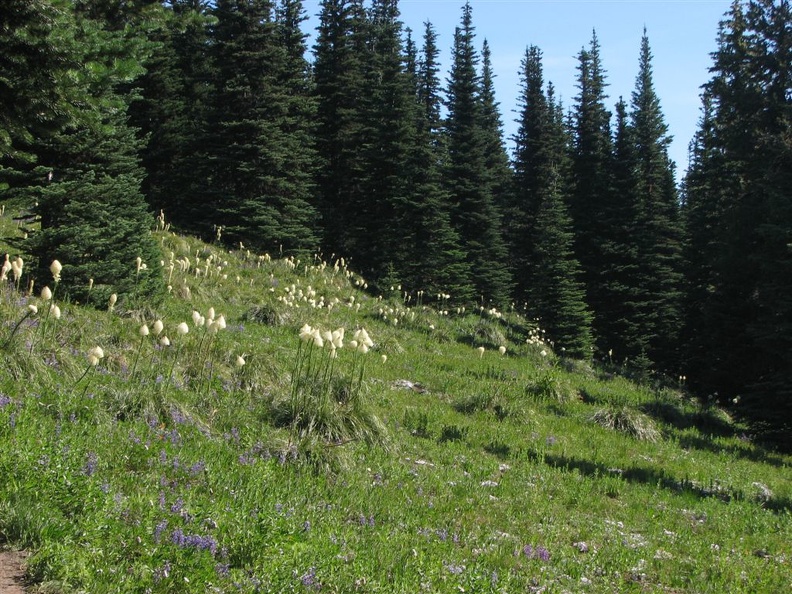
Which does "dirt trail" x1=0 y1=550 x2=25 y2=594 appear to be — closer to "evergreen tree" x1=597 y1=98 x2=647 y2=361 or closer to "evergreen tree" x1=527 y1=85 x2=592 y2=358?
"evergreen tree" x1=527 y1=85 x2=592 y2=358

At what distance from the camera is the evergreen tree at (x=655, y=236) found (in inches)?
1353

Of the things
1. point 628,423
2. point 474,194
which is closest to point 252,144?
point 474,194

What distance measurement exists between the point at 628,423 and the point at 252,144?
18835mm

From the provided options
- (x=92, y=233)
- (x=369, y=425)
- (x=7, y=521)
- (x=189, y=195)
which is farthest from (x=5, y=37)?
(x=189, y=195)

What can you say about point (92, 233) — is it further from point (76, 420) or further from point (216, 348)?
point (76, 420)

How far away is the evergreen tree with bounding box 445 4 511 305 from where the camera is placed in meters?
34.9

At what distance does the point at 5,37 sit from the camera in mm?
5887

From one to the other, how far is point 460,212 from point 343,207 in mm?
6384

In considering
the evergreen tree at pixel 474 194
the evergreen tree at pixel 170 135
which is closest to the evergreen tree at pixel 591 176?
the evergreen tree at pixel 474 194

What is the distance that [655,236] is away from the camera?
36281 millimetres

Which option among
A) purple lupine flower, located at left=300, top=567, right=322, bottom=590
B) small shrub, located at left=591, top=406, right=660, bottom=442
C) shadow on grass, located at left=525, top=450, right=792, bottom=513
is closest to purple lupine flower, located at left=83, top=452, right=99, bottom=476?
purple lupine flower, located at left=300, top=567, right=322, bottom=590

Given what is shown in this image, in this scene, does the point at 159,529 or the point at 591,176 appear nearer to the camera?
the point at 159,529

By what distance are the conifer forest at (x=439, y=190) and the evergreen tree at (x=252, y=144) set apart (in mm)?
107

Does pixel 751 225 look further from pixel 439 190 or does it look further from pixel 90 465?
pixel 90 465
